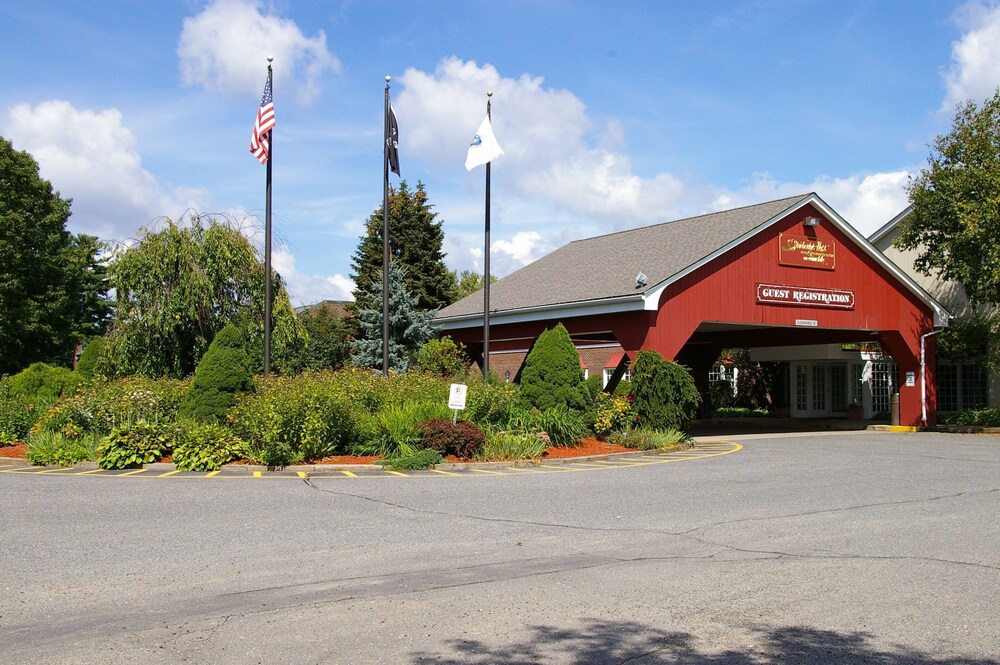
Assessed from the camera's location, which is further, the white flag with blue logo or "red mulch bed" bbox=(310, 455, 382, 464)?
the white flag with blue logo

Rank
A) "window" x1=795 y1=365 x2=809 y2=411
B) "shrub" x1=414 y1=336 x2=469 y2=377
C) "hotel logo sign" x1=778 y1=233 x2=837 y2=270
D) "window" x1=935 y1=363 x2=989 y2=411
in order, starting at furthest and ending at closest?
"window" x1=795 y1=365 x2=809 y2=411 < "window" x1=935 y1=363 x2=989 y2=411 < "shrub" x1=414 y1=336 x2=469 y2=377 < "hotel logo sign" x1=778 y1=233 x2=837 y2=270

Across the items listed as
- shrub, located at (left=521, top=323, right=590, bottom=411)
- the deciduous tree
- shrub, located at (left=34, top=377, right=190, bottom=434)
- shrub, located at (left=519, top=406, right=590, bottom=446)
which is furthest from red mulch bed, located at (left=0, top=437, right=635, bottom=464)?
the deciduous tree

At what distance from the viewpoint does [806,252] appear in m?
27.1

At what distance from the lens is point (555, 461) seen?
18172mm

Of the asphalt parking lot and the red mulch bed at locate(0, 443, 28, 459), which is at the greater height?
the red mulch bed at locate(0, 443, 28, 459)

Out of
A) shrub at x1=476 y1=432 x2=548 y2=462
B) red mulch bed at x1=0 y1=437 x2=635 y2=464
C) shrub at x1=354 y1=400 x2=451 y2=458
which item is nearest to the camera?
red mulch bed at x1=0 y1=437 x2=635 y2=464

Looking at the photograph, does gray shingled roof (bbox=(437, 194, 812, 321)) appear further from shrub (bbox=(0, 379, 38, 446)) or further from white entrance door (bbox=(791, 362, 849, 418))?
shrub (bbox=(0, 379, 38, 446))

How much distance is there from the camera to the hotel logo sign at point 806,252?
87.0 feet

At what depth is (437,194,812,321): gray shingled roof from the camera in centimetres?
2525

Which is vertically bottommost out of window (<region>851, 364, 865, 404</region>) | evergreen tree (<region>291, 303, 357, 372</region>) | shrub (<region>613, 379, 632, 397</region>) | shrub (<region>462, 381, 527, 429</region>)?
shrub (<region>462, 381, 527, 429</region>)

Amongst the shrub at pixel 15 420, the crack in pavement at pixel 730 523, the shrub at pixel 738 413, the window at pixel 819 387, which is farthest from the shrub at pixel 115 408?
the window at pixel 819 387

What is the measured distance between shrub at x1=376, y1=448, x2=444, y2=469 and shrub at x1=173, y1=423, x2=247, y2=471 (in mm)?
2723

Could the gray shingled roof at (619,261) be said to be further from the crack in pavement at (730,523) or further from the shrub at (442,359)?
the crack in pavement at (730,523)

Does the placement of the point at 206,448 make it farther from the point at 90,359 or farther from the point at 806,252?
the point at 806,252
